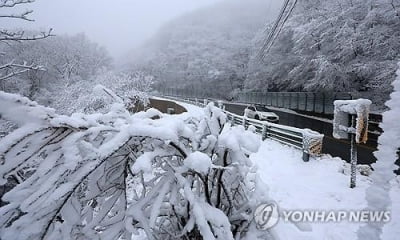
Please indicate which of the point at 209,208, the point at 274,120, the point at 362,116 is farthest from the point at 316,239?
the point at 274,120

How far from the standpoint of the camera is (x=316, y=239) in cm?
389

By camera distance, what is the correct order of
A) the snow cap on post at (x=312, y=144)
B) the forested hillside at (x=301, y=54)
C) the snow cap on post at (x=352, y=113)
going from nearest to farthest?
the snow cap on post at (x=352, y=113), the snow cap on post at (x=312, y=144), the forested hillside at (x=301, y=54)

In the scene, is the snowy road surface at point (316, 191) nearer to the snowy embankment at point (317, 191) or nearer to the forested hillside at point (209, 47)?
the snowy embankment at point (317, 191)

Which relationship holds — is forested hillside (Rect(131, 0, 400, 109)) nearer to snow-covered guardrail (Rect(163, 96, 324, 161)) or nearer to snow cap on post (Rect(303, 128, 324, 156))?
snow-covered guardrail (Rect(163, 96, 324, 161))

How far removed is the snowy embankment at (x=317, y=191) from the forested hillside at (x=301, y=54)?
12456 millimetres

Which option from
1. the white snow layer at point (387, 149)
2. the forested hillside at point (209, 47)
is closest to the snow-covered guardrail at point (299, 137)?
the white snow layer at point (387, 149)

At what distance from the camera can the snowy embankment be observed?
13.1 feet

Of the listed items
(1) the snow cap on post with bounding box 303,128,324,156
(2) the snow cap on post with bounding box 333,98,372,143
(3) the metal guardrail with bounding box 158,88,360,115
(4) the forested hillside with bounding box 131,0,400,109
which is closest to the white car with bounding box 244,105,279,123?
(4) the forested hillside with bounding box 131,0,400,109

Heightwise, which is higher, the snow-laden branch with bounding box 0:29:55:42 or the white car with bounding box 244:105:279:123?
the snow-laden branch with bounding box 0:29:55:42

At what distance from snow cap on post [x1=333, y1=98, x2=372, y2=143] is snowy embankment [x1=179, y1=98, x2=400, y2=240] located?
1.41 meters

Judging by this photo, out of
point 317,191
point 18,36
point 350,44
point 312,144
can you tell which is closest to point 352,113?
point 317,191

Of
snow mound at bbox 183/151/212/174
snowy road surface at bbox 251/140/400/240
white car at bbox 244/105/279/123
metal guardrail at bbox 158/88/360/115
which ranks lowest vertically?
snowy road surface at bbox 251/140/400/240

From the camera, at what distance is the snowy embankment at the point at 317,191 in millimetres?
4004

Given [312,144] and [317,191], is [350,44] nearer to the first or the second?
[312,144]
